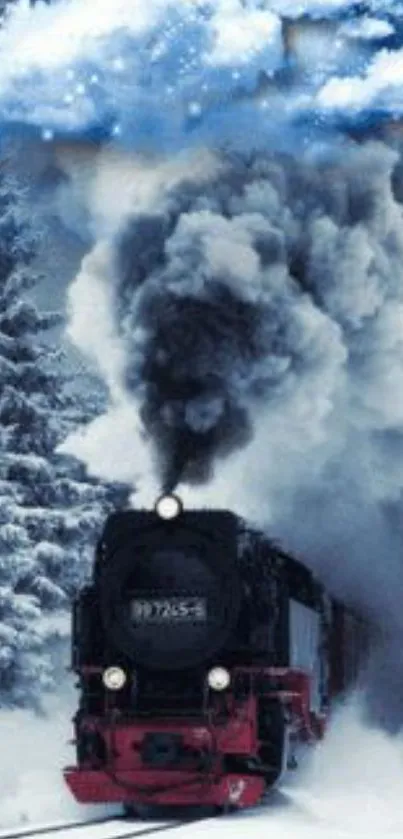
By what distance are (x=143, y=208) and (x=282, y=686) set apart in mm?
12899

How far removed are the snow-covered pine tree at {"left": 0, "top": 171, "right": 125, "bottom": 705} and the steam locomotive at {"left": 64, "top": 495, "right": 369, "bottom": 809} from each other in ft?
26.4

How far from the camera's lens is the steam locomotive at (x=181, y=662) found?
38.7ft

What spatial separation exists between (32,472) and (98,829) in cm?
1096

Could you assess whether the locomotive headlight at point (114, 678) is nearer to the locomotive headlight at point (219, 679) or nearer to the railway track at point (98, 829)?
the locomotive headlight at point (219, 679)

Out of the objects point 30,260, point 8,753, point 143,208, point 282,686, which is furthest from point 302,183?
point 282,686

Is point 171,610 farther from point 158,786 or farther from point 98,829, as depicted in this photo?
point 98,829

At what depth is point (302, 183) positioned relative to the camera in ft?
89.8

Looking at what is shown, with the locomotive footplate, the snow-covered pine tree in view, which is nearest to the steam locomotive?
the locomotive footplate

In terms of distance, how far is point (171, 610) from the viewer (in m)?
12.1

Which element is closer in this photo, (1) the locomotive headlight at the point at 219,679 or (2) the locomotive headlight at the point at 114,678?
(1) the locomotive headlight at the point at 219,679

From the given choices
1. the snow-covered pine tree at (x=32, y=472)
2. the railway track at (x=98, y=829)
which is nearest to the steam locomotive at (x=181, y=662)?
the railway track at (x=98, y=829)

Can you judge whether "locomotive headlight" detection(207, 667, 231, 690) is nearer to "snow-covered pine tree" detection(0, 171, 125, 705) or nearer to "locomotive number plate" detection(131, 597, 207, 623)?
"locomotive number plate" detection(131, 597, 207, 623)

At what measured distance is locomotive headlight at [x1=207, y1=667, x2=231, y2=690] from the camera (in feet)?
39.0

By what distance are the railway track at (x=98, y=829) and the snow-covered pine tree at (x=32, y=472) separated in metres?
9.04
